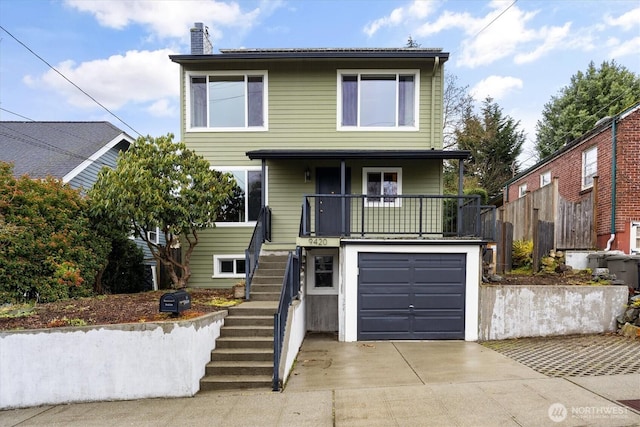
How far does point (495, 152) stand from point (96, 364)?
101 ft

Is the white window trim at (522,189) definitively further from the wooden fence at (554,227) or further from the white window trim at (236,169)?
the white window trim at (236,169)

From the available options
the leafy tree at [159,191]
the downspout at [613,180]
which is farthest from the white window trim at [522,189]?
the leafy tree at [159,191]

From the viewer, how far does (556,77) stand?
28.4 metres

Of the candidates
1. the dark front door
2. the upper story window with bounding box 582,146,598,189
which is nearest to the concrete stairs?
the dark front door

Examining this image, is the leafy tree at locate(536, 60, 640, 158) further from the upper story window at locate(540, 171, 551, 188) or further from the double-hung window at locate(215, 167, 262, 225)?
the double-hung window at locate(215, 167, 262, 225)

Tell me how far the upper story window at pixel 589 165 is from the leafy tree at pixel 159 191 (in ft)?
38.4

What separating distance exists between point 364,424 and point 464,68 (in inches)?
1064

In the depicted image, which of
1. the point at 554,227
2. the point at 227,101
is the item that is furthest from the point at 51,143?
the point at 554,227

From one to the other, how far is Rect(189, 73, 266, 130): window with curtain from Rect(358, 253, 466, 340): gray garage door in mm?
5648

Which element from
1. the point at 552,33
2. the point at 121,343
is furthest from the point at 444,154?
the point at 552,33

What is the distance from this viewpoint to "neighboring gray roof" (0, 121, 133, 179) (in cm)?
1212

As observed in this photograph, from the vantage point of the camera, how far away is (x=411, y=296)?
811cm

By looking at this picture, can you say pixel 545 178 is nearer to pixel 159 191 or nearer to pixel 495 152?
pixel 495 152

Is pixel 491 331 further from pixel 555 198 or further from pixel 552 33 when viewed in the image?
pixel 552 33
